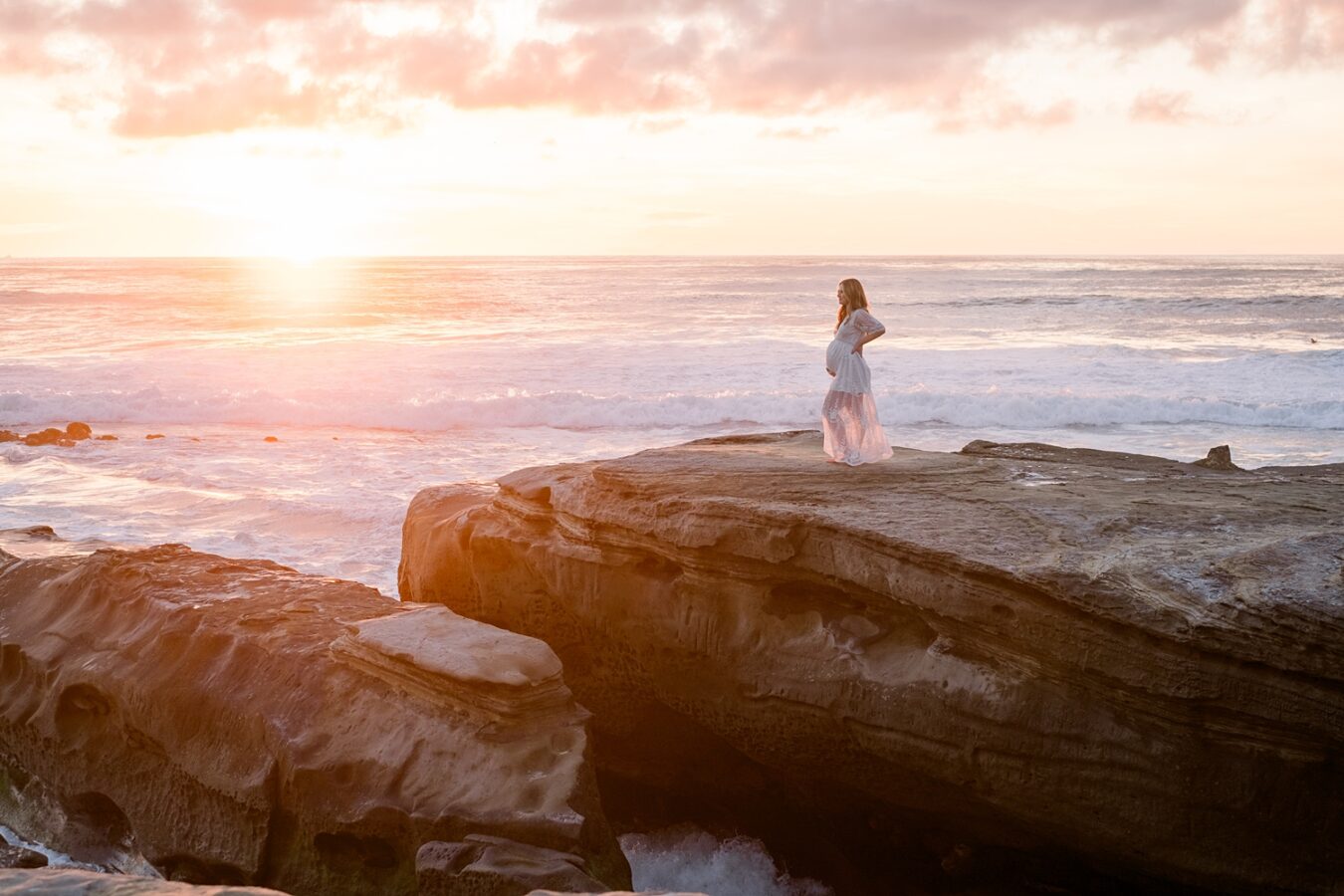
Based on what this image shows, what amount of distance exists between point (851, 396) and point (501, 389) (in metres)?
16.1

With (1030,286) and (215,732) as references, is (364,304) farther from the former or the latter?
(215,732)

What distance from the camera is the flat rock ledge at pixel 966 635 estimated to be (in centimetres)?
470

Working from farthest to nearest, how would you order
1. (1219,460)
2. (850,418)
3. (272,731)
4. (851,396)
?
(851,396) < (850,418) < (1219,460) < (272,731)

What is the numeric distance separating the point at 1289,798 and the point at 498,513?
4.99 meters

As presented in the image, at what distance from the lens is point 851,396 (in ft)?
28.0

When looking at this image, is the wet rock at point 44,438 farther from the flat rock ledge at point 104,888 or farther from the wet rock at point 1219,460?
the wet rock at point 1219,460


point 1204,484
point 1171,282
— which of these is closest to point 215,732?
point 1204,484

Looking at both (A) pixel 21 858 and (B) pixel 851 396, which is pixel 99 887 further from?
(B) pixel 851 396

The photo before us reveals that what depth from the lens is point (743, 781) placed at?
6934mm

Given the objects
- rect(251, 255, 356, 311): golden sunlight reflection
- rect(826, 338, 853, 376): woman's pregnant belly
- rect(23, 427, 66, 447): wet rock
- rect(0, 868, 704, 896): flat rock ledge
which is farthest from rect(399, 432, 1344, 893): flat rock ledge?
rect(251, 255, 356, 311): golden sunlight reflection

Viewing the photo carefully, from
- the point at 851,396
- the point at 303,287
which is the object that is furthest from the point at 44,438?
the point at 303,287

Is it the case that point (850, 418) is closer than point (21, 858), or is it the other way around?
point (21, 858)

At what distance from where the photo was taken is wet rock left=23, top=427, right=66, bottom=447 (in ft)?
56.0

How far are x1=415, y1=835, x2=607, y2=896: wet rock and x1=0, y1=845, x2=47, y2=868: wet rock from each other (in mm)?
2373
